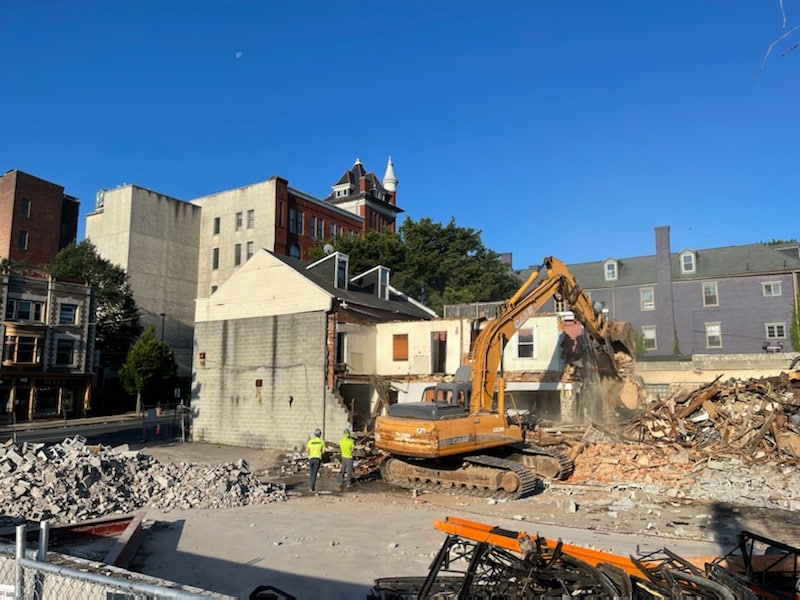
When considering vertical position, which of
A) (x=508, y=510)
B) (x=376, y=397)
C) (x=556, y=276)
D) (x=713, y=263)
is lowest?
(x=508, y=510)

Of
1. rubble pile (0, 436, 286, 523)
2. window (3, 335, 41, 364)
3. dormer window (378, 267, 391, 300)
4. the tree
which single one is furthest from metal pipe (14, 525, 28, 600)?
the tree

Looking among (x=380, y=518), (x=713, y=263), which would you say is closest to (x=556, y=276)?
(x=380, y=518)

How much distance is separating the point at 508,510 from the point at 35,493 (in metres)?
10.5

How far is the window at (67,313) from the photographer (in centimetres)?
4302

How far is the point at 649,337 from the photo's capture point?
47719 mm

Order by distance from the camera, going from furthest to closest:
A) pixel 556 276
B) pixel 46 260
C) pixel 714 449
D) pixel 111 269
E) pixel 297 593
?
pixel 46 260
pixel 111 269
pixel 556 276
pixel 714 449
pixel 297 593

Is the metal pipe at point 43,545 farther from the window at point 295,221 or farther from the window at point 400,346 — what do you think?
the window at point 295,221

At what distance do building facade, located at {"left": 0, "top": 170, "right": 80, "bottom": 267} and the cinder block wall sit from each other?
33.6 meters

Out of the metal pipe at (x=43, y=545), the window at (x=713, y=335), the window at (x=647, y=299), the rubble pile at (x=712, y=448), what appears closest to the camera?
the metal pipe at (x=43, y=545)

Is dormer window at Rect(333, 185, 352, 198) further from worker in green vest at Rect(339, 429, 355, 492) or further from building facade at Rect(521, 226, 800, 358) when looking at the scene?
worker in green vest at Rect(339, 429, 355, 492)

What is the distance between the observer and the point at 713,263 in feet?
152

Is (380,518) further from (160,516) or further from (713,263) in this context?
(713,263)

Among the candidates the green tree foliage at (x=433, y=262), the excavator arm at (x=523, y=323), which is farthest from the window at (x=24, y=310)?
the excavator arm at (x=523, y=323)

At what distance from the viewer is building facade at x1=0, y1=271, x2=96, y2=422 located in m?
39.7
